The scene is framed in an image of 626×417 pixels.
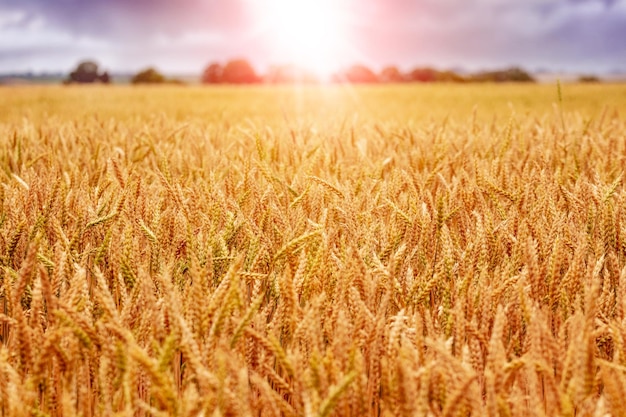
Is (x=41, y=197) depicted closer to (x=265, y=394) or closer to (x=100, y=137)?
(x=265, y=394)

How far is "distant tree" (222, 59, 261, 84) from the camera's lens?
44188mm

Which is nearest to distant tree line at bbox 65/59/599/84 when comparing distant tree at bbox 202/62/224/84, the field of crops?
distant tree at bbox 202/62/224/84

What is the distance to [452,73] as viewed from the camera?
39406mm

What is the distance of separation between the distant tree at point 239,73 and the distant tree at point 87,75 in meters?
16.2

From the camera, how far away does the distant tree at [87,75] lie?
2636 centimetres

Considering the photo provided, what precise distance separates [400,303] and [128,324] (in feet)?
1.94

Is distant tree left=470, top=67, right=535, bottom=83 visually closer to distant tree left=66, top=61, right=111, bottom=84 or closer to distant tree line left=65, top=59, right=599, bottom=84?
distant tree line left=65, top=59, right=599, bottom=84

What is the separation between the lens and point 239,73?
45.4 m

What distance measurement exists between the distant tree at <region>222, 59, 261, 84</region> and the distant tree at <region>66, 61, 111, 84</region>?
53.2 ft

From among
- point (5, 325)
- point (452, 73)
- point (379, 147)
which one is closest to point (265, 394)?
point (5, 325)

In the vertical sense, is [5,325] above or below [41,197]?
below

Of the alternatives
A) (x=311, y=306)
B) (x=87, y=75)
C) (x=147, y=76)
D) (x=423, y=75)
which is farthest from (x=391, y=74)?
(x=311, y=306)

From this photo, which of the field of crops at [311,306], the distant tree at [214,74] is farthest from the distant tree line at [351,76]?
the field of crops at [311,306]

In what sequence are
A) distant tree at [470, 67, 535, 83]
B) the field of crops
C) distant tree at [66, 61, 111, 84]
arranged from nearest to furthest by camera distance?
1. the field of crops
2. distant tree at [66, 61, 111, 84]
3. distant tree at [470, 67, 535, 83]
